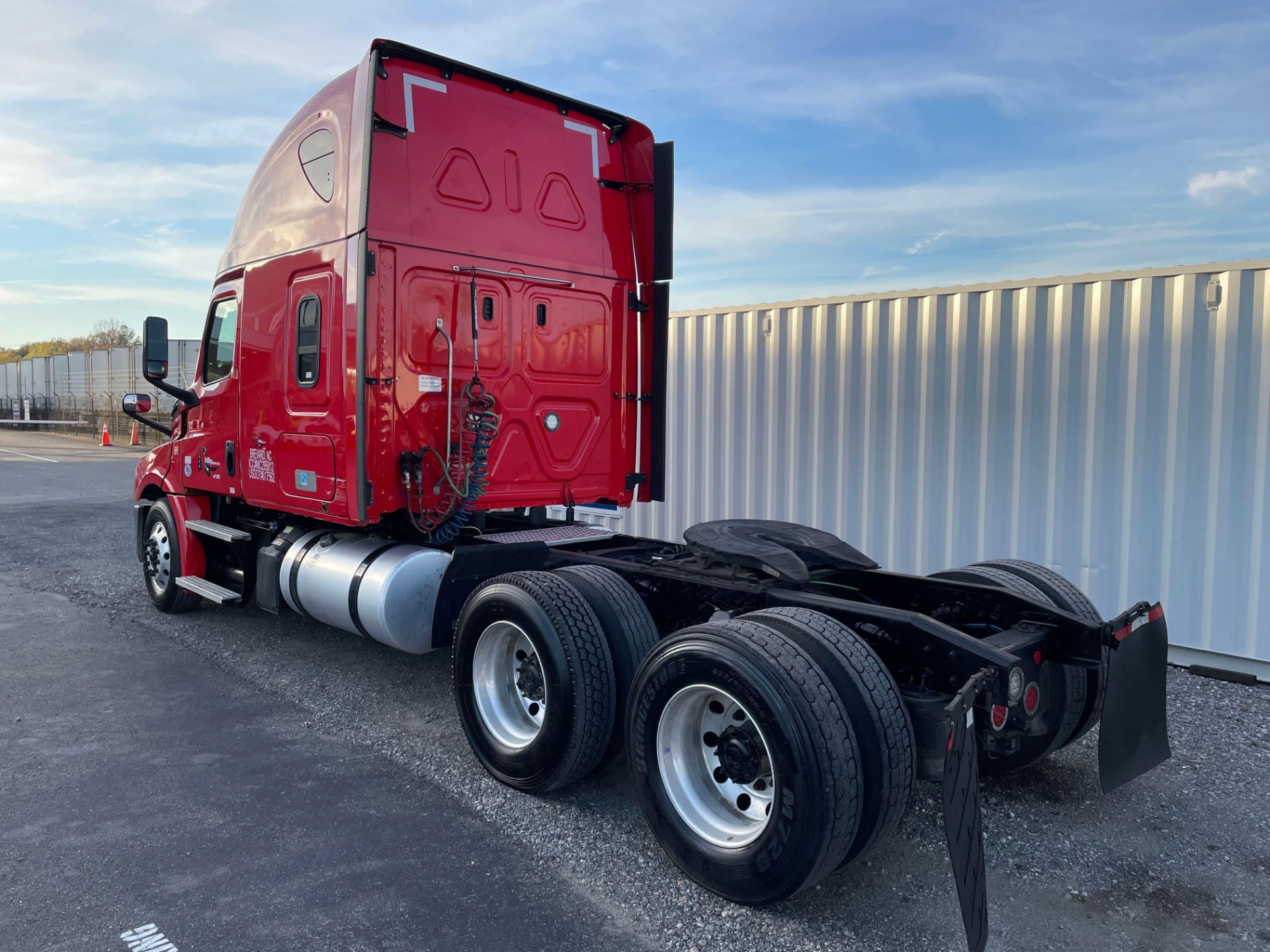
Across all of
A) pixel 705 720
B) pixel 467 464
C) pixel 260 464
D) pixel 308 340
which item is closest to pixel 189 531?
pixel 260 464

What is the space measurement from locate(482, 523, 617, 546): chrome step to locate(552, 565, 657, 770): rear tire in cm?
107

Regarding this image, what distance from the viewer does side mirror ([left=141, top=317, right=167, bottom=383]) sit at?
240 inches

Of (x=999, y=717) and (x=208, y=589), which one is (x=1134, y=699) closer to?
(x=999, y=717)

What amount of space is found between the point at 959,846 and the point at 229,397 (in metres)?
5.42

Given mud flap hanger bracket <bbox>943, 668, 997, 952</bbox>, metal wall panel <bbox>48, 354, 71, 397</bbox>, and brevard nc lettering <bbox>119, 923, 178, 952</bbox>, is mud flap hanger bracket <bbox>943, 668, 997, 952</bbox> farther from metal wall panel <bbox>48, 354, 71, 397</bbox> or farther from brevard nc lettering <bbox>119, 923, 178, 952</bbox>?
metal wall panel <bbox>48, 354, 71, 397</bbox>

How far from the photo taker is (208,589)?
6543 mm

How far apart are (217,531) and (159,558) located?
1.12m

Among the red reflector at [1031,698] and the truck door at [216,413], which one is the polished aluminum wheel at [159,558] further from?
the red reflector at [1031,698]

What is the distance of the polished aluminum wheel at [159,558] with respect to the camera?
7.19 meters

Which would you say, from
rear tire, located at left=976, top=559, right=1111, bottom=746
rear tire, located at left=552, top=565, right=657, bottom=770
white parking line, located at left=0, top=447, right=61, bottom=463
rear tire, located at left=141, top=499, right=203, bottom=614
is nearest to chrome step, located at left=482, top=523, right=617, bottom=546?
rear tire, located at left=552, top=565, right=657, bottom=770

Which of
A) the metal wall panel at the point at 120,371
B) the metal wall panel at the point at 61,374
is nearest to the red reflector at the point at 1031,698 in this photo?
the metal wall panel at the point at 120,371

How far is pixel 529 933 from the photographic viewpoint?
298cm

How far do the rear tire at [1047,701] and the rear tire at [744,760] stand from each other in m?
1.32

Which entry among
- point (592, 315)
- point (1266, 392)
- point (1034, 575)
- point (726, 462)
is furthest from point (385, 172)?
point (1266, 392)
